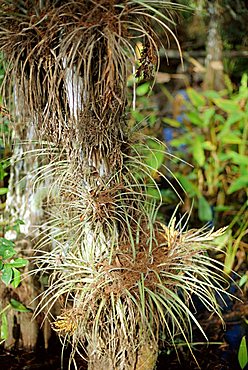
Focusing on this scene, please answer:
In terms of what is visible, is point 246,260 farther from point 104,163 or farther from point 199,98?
point 104,163

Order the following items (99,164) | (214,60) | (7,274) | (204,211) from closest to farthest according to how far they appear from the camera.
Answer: (99,164) → (7,274) → (204,211) → (214,60)

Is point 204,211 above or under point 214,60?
under

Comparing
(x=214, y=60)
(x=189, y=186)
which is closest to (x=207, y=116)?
(x=189, y=186)

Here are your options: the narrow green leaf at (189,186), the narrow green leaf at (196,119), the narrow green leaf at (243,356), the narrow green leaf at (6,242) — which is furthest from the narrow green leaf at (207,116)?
the narrow green leaf at (6,242)

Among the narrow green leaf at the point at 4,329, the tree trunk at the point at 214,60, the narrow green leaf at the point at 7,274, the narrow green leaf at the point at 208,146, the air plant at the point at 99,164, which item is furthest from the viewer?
the tree trunk at the point at 214,60

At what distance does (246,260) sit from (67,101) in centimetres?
129

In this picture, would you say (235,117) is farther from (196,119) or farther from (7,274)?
(7,274)

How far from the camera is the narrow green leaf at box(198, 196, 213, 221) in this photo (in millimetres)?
2492

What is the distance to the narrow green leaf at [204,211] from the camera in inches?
98.1

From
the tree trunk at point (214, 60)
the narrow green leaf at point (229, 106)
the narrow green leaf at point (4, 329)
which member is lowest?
the narrow green leaf at point (4, 329)

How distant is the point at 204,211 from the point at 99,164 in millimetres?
1247

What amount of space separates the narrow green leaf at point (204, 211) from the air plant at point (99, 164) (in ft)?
3.14

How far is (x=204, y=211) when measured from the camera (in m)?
2.51

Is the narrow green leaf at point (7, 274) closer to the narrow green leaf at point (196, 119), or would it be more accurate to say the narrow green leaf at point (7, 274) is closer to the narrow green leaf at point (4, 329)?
the narrow green leaf at point (4, 329)
